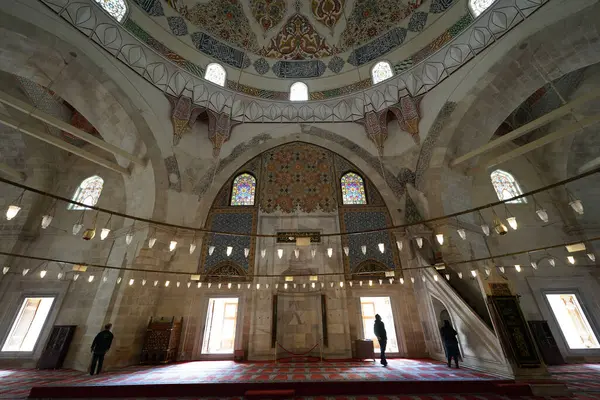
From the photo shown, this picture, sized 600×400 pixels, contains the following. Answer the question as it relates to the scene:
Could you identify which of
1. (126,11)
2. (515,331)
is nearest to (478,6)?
(515,331)

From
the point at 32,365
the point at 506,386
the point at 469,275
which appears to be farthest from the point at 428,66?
the point at 32,365

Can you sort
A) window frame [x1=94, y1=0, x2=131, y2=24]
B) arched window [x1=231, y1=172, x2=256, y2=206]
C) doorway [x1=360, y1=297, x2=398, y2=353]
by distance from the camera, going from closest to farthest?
window frame [x1=94, y1=0, x2=131, y2=24]
doorway [x1=360, y1=297, x2=398, y2=353]
arched window [x1=231, y1=172, x2=256, y2=206]

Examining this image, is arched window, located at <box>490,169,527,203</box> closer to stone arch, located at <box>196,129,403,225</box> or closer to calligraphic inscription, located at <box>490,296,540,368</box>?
stone arch, located at <box>196,129,403,225</box>

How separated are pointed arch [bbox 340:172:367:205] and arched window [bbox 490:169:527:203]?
17.0ft

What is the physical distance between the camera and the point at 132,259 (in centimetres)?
745

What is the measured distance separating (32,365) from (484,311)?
1323 cm

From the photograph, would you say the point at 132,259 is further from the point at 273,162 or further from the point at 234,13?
the point at 234,13

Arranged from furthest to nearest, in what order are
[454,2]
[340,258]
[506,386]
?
[340,258] → [454,2] → [506,386]

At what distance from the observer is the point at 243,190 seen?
1043 cm

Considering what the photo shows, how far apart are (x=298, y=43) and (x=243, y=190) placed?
7.42 meters

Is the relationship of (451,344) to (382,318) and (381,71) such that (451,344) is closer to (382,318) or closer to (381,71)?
(382,318)

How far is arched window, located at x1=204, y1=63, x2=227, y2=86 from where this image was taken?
32.1ft

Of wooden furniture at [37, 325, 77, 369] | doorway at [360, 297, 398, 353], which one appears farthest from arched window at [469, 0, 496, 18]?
wooden furniture at [37, 325, 77, 369]

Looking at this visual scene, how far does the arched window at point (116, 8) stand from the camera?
24.6ft
